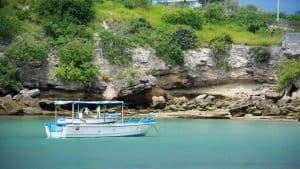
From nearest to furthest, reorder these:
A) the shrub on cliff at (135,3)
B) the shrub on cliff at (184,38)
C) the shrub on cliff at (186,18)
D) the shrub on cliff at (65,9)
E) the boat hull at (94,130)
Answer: the boat hull at (94,130) → the shrub on cliff at (65,9) → the shrub on cliff at (184,38) → the shrub on cliff at (186,18) → the shrub on cliff at (135,3)

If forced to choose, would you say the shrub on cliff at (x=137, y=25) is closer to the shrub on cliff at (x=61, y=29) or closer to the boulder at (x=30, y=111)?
the shrub on cliff at (x=61, y=29)

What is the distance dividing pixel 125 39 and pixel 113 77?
336 centimetres

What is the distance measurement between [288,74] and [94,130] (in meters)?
23.3

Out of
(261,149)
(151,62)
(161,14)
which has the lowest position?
(261,149)

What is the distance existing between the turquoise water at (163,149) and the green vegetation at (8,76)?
26.6ft

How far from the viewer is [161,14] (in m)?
59.5

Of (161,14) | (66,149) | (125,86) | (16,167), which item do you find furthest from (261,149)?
(161,14)

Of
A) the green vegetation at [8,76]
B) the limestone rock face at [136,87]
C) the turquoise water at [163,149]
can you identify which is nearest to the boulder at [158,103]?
the limestone rock face at [136,87]

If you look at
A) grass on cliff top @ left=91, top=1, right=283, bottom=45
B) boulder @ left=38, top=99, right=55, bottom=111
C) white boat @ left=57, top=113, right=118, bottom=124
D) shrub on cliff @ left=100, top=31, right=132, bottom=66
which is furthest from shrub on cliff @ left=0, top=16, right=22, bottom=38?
white boat @ left=57, top=113, right=118, bottom=124

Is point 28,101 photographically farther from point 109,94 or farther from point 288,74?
point 288,74

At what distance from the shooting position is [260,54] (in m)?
55.2

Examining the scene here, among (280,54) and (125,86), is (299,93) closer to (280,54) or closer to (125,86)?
(280,54)

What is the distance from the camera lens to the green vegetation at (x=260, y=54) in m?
55.2

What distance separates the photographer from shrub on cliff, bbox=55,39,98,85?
4872 centimetres
